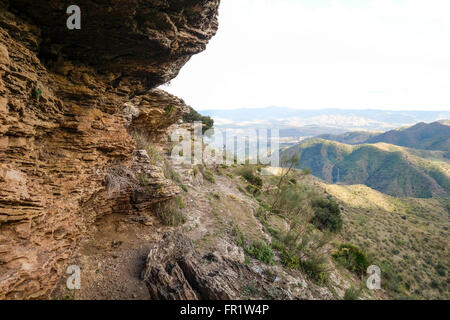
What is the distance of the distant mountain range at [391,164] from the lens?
76688mm

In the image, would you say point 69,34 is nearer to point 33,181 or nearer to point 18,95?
point 18,95

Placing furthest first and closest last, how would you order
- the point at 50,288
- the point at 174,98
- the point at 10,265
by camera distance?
the point at 174,98
the point at 50,288
the point at 10,265

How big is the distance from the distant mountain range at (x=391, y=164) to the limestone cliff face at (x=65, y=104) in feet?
50.1

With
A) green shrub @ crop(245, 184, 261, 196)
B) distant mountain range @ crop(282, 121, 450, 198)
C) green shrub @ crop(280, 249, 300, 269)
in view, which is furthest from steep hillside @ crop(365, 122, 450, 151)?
green shrub @ crop(280, 249, 300, 269)

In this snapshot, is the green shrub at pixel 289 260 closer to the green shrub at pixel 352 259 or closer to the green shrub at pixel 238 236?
the green shrub at pixel 238 236

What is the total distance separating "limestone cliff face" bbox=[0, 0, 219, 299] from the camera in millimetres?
4273

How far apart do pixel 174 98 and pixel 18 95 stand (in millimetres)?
9820

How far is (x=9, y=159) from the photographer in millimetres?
4469

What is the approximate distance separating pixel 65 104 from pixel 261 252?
30.7 feet

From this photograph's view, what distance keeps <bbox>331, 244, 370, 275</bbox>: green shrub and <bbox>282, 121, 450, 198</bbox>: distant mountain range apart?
353 inches

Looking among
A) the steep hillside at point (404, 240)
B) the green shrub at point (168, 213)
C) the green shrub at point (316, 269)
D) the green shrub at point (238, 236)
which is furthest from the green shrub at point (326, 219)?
the green shrub at point (168, 213)

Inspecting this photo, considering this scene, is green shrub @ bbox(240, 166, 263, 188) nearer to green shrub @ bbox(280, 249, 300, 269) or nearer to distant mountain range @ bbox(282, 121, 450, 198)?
distant mountain range @ bbox(282, 121, 450, 198)

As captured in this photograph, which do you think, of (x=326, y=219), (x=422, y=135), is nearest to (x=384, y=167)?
(x=326, y=219)
